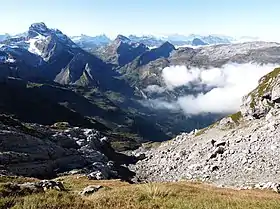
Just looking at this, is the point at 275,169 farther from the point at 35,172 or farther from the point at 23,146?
the point at 23,146

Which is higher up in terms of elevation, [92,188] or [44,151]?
[92,188]

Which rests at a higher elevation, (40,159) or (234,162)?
(234,162)

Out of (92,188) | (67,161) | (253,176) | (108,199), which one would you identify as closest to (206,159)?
(253,176)

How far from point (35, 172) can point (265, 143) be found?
4947cm

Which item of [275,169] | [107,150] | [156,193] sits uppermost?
[156,193]

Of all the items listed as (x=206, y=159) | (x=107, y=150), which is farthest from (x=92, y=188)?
(x=107, y=150)

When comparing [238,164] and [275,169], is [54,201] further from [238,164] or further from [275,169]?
[238,164]

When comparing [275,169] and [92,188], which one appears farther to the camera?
[275,169]

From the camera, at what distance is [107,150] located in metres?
170

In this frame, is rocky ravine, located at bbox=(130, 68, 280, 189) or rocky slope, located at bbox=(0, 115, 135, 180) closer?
rocky ravine, located at bbox=(130, 68, 280, 189)

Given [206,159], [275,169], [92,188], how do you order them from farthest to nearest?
[206,159] → [275,169] → [92,188]

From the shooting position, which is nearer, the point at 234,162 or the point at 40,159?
the point at 234,162

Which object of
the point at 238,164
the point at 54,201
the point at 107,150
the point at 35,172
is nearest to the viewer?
the point at 54,201

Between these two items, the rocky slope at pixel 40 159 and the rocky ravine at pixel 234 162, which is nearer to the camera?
the rocky ravine at pixel 234 162
